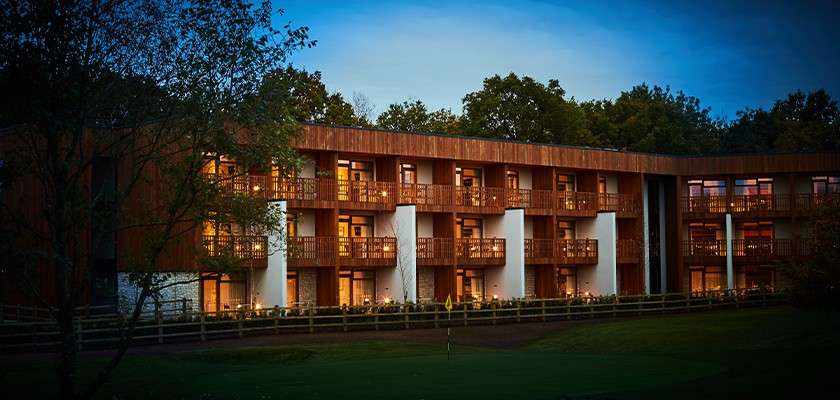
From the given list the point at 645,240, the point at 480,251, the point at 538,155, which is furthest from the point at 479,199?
the point at 645,240

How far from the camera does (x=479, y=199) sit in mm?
51812

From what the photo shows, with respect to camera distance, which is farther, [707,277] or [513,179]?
[707,277]

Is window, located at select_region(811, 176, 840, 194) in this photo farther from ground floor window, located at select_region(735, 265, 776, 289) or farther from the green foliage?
the green foliage

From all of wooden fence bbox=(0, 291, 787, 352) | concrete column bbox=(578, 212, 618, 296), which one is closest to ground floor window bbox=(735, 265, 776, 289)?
wooden fence bbox=(0, 291, 787, 352)

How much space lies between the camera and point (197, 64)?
72.5 feet

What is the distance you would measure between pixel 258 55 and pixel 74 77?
3.74 m

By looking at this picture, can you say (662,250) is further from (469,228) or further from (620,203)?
(469,228)

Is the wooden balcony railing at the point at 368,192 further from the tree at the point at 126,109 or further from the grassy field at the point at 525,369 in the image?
the tree at the point at 126,109

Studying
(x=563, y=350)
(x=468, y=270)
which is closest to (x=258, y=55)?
(x=563, y=350)

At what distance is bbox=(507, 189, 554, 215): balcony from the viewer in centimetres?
5369

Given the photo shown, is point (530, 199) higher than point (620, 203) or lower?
higher

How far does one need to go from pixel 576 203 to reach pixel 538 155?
12.5 ft

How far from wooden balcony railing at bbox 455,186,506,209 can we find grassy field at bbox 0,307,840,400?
1270 centimetres

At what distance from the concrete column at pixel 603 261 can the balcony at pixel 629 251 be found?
1400mm
